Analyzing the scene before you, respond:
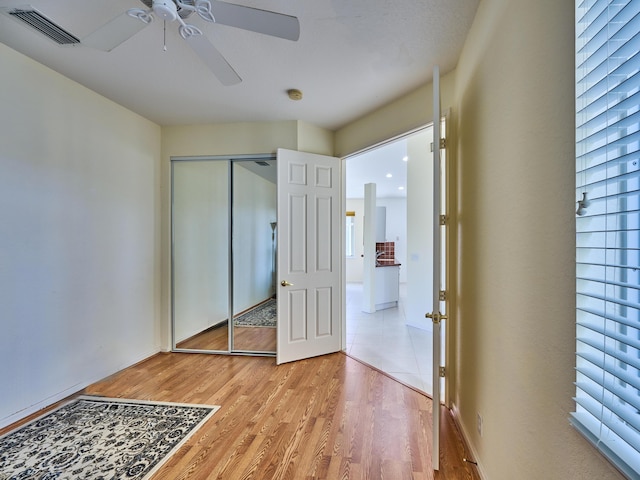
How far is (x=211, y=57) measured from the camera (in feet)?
5.44

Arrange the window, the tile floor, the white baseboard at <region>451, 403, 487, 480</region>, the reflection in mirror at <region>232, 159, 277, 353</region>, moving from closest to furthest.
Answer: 1. the white baseboard at <region>451, 403, 487, 480</region>
2. the tile floor
3. the reflection in mirror at <region>232, 159, 277, 353</region>
4. the window

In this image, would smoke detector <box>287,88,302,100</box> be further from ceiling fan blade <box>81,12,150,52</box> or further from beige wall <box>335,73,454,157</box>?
ceiling fan blade <box>81,12,150,52</box>

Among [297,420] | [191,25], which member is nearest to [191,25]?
[191,25]

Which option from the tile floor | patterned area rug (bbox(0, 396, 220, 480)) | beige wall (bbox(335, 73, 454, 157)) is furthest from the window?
patterned area rug (bbox(0, 396, 220, 480))

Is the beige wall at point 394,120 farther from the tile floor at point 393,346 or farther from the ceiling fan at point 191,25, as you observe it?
the tile floor at point 393,346

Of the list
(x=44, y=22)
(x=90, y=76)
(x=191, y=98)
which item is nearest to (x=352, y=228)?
(x=191, y=98)

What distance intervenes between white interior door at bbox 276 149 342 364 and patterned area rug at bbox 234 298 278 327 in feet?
1.86

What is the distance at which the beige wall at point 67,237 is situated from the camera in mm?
2141

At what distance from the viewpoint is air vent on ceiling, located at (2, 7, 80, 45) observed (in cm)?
154

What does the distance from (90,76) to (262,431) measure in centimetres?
318

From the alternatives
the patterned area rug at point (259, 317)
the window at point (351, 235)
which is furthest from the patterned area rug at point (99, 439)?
the window at point (351, 235)

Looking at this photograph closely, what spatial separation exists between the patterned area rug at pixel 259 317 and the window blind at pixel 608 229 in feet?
10.5

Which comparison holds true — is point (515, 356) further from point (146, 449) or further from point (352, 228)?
point (352, 228)

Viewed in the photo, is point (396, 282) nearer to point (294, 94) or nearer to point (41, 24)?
point (294, 94)
